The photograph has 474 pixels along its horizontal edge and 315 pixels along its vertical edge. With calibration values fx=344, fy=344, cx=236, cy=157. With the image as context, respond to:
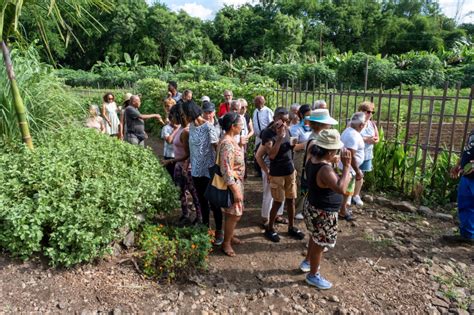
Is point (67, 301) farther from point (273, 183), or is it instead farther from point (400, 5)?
point (400, 5)

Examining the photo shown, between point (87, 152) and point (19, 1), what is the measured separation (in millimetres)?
1614

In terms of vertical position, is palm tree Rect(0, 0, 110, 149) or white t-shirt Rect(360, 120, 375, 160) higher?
palm tree Rect(0, 0, 110, 149)

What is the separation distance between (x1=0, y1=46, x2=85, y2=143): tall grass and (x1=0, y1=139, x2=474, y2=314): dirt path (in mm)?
1656

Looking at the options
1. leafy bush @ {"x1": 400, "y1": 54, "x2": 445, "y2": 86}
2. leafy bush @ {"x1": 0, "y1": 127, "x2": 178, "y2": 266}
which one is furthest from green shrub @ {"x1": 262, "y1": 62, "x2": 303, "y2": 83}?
leafy bush @ {"x1": 0, "y1": 127, "x2": 178, "y2": 266}

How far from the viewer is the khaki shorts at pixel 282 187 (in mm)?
4312

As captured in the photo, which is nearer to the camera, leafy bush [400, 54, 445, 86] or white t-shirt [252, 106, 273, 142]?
white t-shirt [252, 106, 273, 142]

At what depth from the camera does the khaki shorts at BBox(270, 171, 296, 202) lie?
431cm

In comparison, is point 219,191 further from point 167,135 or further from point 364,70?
point 364,70

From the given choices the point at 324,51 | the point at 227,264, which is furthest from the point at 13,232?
the point at 324,51

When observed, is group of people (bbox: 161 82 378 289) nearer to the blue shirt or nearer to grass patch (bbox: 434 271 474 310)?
the blue shirt

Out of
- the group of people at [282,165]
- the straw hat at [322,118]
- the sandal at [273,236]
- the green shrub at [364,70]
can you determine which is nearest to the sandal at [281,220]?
the group of people at [282,165]

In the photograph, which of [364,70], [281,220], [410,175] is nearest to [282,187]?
[281,220]

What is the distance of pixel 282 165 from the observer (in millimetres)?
4250

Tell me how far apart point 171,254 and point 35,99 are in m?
2.64
